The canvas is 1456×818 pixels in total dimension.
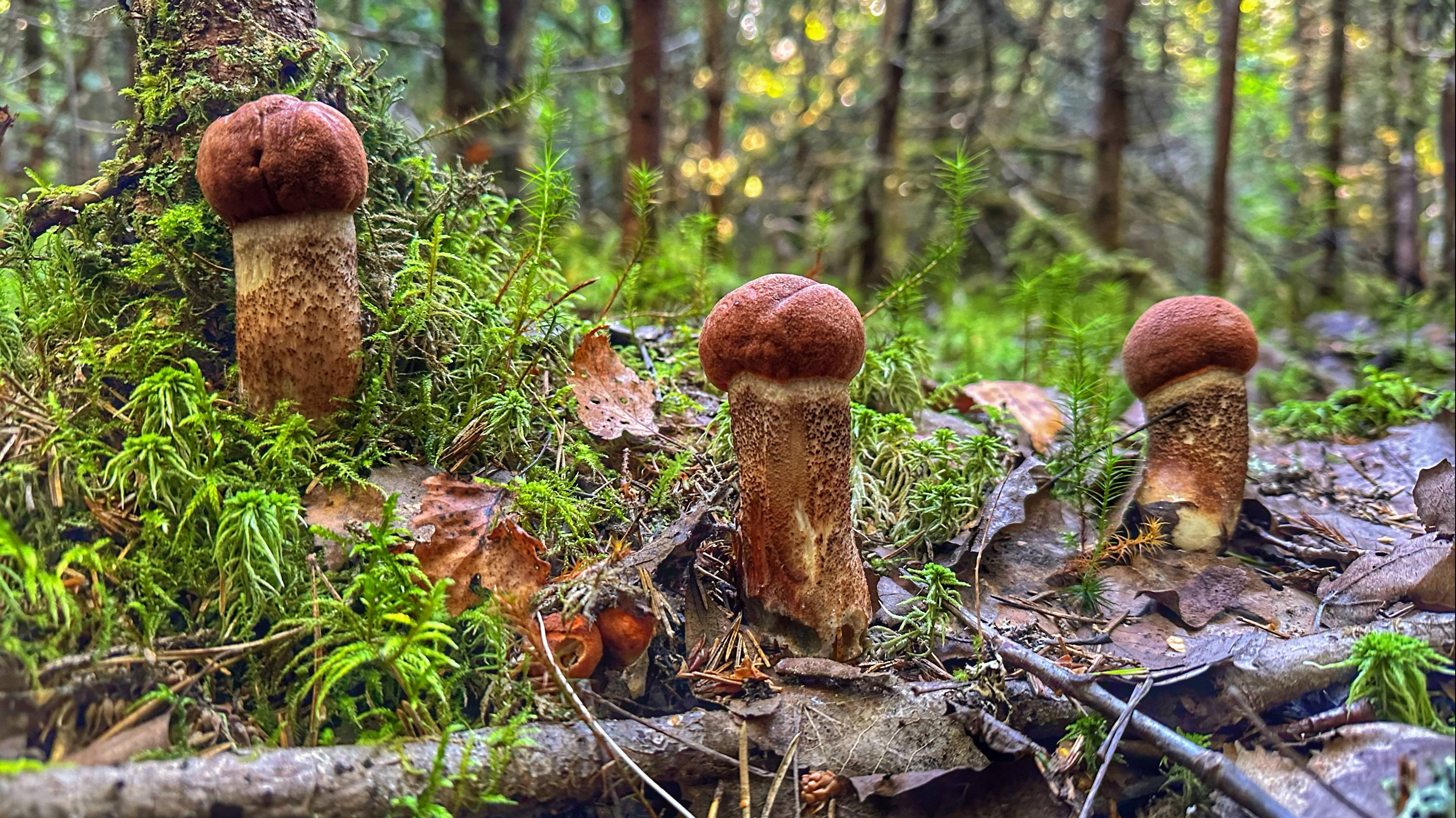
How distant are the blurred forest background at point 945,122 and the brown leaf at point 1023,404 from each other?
58.6 inches

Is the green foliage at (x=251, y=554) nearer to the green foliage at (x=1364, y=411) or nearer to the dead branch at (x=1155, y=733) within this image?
the dead branch at (x=1155, y=733)

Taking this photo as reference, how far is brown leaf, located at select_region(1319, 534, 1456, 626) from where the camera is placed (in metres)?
2.05

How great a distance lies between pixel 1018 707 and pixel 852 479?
97 cm

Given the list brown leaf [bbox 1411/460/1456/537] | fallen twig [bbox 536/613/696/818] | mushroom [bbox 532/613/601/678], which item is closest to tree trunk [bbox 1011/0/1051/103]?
brown leaf [bbox 1411/460/1456/537]

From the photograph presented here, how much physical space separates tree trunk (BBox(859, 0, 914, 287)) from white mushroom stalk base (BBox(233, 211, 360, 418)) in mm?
5059

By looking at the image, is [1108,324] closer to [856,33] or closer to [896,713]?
[896,713]

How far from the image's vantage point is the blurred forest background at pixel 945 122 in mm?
6430

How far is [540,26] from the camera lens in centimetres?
924

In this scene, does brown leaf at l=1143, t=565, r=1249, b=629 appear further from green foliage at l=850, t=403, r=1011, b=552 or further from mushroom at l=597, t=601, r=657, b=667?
mushroom at l=597, t=601, r=657, b=667

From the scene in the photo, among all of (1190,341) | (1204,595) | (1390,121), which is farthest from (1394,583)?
(1390,121)

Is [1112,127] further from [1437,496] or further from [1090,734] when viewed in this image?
[1090,734]

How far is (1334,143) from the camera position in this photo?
8.31 meters

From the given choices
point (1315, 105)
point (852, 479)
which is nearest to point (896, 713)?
point (852, 479)

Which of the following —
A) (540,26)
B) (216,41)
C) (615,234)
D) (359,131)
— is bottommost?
(615,234)
